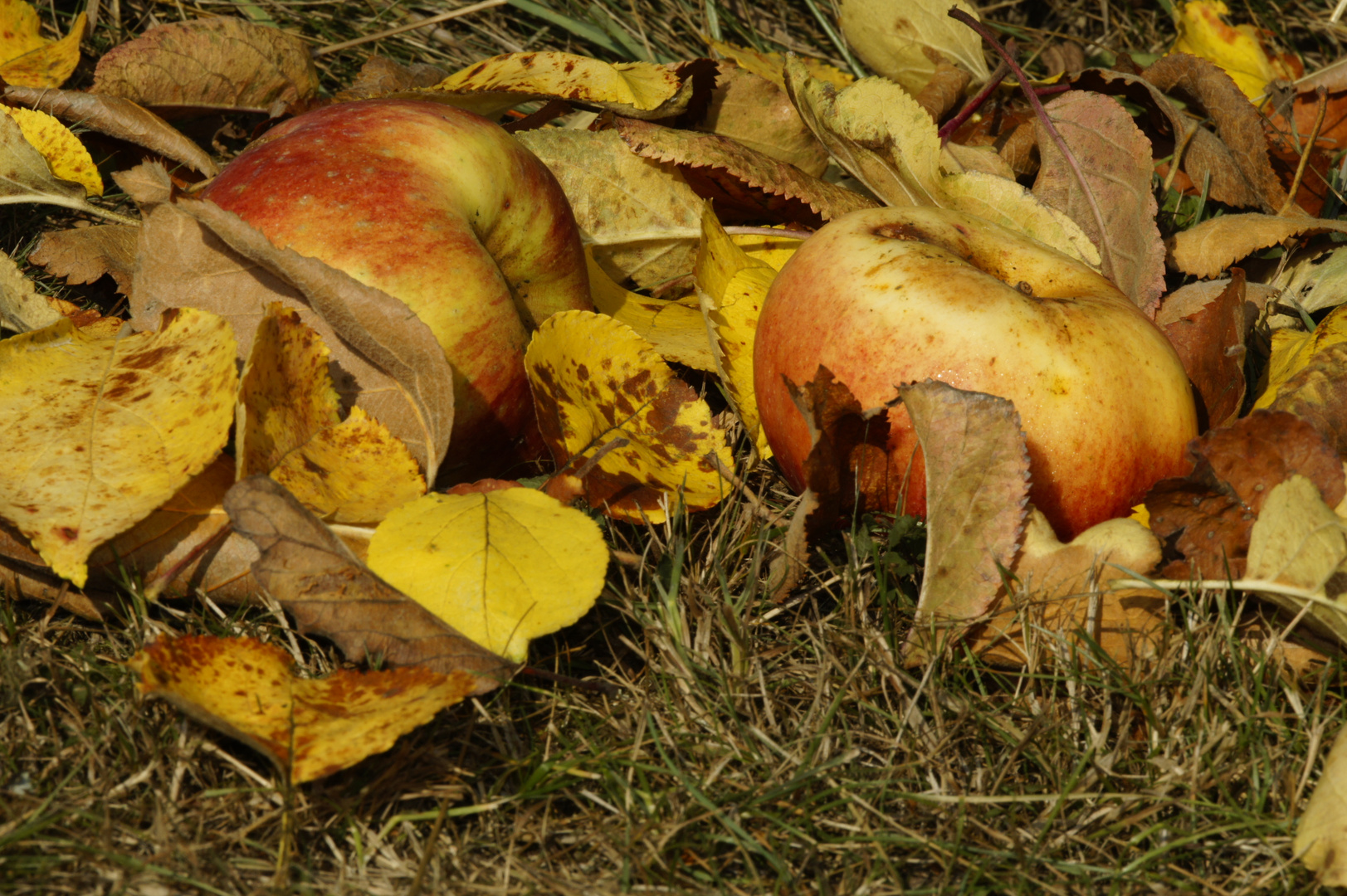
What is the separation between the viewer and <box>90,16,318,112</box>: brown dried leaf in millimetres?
2158

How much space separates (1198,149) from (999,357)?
45.2 inches

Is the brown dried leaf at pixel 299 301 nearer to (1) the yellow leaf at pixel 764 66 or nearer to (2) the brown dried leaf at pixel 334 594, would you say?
(2) the brown dried leaf at pixel 334 594

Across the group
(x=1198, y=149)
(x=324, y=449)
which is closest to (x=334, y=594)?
(x=324, y=449)

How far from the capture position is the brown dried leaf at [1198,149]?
2.17 meters

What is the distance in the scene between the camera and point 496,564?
1.33 metres

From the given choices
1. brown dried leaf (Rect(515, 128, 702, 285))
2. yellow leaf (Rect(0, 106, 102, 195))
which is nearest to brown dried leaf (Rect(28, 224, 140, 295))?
yellow leaf (Rect(0, 106, 102, 195))

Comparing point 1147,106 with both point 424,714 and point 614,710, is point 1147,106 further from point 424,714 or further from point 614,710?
point 424,714

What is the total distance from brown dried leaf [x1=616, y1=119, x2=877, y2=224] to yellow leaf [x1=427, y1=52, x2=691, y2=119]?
0.08 m

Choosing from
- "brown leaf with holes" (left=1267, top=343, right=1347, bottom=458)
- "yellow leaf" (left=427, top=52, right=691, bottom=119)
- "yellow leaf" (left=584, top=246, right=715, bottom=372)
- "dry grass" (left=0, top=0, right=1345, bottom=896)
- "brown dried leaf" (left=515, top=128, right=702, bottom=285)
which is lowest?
"dry grass" (left=0, top=0, right=1345, bottom=896)

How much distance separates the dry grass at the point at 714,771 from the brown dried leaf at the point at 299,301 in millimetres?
338

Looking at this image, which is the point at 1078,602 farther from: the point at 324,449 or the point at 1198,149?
the point at 1198,149

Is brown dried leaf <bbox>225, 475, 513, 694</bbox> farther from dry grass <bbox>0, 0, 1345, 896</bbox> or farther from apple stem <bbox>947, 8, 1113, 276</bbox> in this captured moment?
apple stem <bbox>947, 8, 1113, 276</bbox>

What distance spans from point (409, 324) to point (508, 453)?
1.31ft

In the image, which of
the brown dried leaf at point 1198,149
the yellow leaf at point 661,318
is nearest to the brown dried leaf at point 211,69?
the yellow leaf at point 661,318
